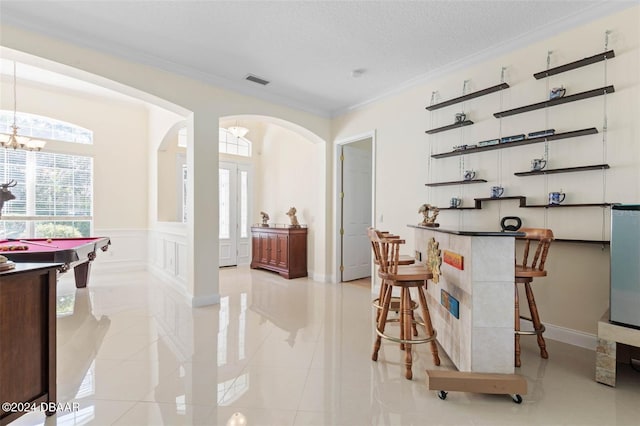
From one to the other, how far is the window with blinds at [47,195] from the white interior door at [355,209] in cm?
505

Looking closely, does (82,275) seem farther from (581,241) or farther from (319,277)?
(581,241)

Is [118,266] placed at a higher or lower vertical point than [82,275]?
lower

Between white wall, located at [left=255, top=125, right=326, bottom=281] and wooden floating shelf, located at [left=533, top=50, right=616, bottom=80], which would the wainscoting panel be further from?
wooden floating shelf, located at [left=533, top=50, right=616, bottom=80]

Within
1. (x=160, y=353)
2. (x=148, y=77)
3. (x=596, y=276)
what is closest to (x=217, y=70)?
(x=148, y=77)

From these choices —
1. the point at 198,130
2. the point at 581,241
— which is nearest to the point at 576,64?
the point at 581,241

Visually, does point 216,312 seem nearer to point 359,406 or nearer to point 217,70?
point 359,406

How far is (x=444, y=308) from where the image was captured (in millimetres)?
2553

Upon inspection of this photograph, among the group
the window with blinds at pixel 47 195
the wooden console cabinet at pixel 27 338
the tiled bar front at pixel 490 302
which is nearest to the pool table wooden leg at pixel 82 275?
the window with blinds at pixel 47 195

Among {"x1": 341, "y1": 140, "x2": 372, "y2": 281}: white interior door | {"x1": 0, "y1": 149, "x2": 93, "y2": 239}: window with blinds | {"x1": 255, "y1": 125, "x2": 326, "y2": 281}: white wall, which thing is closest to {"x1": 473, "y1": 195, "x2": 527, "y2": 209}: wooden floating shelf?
{"x1": 341, "y1": 140, "x2": 372, "y2": 281}: white interior door

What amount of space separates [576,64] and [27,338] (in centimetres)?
461

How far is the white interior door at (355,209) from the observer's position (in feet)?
18.2

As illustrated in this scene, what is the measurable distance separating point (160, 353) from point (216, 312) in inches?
44.7

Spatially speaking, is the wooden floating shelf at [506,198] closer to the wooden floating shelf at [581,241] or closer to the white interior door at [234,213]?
the wooden floating shelf at [581,241]

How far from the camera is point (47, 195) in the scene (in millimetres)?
5488
